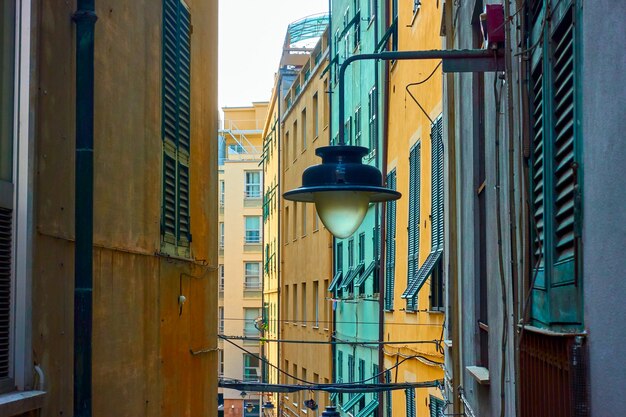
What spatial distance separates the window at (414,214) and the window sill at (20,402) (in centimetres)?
1057

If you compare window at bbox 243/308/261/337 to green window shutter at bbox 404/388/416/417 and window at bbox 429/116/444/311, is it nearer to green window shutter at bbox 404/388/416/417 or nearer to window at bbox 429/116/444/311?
green window shutter at bbox 404/388/416/417

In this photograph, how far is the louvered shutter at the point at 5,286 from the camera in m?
6.23

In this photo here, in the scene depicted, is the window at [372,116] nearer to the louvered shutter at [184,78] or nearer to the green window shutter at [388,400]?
the green window shutter at [388,400]

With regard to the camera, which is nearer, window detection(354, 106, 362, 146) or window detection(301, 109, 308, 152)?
window detection(354, 106, 362, 146)

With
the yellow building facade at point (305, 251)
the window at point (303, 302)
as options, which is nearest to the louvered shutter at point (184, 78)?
the yellow building facade at point (305, 251)

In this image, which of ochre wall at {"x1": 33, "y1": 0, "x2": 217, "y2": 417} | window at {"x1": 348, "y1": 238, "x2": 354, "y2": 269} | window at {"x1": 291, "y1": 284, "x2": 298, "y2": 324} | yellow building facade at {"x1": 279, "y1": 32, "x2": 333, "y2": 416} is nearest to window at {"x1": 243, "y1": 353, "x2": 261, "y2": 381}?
yellow building facade at {"x1": 279, "y1": 32, "x2": 333, "y2": 416}

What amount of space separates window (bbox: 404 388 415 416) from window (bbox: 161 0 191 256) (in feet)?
23.2

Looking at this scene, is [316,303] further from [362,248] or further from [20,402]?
[20,402]

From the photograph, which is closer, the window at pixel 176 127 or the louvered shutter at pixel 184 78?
the window at pixel 176 127

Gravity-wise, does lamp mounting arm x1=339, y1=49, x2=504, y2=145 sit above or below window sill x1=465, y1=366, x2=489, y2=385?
above

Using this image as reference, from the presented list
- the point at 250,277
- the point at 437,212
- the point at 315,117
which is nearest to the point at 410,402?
the point at 437,212

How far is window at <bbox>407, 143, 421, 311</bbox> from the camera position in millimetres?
16734

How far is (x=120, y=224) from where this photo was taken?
28.4 ft

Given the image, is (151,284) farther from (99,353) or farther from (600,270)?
(600,270)
